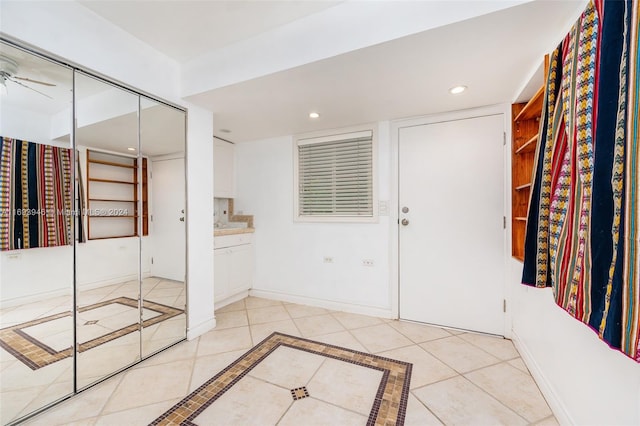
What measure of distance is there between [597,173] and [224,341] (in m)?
2.58

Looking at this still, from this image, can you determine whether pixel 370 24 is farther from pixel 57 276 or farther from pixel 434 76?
pixel 57 276

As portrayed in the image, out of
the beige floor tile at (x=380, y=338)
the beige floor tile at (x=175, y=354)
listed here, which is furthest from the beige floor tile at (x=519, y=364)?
the beige floor tile at (x=175, y=354)

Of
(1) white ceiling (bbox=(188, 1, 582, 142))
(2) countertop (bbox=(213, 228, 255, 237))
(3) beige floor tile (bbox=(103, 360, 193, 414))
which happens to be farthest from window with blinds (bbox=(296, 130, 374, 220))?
(3) beige floor tile (bbox=(103, 360, 193, 414))

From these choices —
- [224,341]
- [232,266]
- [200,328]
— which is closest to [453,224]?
[224,341]

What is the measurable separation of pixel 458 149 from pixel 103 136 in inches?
113

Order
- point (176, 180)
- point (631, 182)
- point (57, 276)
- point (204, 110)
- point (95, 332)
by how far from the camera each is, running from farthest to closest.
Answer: point (204, 110) < point (176, 180) < point (95, 332) < point (57, 276) < point (631, 182)

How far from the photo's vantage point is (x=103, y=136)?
1.81 meters

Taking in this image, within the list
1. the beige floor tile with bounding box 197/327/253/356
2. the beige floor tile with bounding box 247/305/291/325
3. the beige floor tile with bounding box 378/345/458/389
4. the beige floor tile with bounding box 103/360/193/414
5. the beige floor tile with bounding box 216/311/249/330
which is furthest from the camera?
the beige floor tile with bounding box 247/305/291/325

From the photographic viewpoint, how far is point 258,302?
3.29 meters

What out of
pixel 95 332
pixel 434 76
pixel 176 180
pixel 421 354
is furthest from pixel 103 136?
pixel 421 354

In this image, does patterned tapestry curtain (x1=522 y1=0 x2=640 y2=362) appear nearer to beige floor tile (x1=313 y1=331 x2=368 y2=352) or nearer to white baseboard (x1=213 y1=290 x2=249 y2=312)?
beige floor tile (x1=313 y1=331 x2=368 y2=352)

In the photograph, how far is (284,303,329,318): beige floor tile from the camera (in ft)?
9.59

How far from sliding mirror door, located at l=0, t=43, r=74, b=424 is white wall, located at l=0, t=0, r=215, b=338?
140 mm

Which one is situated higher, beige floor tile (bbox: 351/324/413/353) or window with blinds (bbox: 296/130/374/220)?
window with blinds (bbox: 296/130/374/220)
